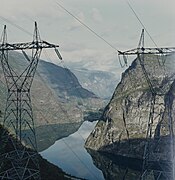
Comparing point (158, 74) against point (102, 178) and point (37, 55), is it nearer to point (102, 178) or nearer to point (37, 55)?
point (102, 178)

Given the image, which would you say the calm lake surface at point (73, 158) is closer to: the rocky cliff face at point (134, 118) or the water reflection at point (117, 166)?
the water reflection at point (117, 166)

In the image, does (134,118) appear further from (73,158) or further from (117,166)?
(117,166)

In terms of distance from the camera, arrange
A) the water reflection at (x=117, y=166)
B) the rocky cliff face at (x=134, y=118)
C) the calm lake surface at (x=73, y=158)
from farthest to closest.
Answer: the rocky cliff face at (x=134, y=118)
the calm lake surface at (x=73, y=158)
the water reflection at (x=117, y=166)

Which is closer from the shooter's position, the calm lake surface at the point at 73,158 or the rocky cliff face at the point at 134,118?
the calm lake surface at the point at 73,158

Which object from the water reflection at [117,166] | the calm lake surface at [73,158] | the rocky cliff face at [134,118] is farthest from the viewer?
the rocky cliff face at [134,118]

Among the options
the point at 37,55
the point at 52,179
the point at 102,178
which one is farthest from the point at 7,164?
the point at 102,178

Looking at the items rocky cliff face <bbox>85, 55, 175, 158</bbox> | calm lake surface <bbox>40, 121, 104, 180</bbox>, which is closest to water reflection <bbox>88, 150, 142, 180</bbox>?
calm lake surface <bbox>40, 121, 104, 180</bbox>

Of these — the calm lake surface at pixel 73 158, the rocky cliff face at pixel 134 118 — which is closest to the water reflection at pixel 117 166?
the calm lake surface at pixel 73 158

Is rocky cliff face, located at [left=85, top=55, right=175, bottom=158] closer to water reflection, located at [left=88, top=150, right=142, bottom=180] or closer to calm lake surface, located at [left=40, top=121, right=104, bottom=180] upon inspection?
water reflection, located at [left=88, top=150, right=142, bottom=180]
